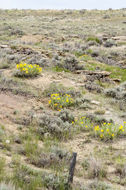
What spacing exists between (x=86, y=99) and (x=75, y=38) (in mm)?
13187

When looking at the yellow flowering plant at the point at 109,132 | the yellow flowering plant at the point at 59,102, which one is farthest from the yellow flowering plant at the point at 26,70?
the yellow flowering plant at the point at 109,132

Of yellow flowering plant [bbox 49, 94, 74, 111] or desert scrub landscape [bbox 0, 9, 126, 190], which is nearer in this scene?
desert scrub landscape [bbox 0, 9, 126, 190]

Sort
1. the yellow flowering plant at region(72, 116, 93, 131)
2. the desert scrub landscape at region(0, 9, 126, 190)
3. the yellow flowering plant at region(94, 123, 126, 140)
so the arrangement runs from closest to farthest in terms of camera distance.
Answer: the desert scrub landscape at region(0, 9, 126, 190) → the yellow flowering plant at region(94, 123, 126, 140) → the yellow flowering plant at region(72, 116, 93, 131)

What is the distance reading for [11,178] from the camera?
3.46 metres

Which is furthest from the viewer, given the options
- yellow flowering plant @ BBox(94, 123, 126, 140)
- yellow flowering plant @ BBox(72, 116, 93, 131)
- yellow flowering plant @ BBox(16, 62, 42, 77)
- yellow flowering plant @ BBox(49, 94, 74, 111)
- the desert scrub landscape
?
yellow flowering plant @ BBox(16, 62, 42, 77)

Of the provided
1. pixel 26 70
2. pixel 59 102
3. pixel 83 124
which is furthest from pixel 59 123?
pixel 26 70

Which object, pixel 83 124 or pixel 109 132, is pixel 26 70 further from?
pixel 109 132

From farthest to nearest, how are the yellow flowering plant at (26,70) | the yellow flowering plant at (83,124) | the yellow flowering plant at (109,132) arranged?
the yellow flowering plant at (26,70)
the yellow flowering plant at (83,124)
the yellow flowering plant at (109,132)

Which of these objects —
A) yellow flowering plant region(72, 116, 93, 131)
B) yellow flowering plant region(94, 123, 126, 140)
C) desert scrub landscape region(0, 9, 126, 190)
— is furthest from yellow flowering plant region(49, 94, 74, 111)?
yellow flowering plant region(94, 123, 126, 140)

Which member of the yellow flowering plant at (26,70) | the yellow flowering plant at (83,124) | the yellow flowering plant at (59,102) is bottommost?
the yellow flowering plant at (83,124)

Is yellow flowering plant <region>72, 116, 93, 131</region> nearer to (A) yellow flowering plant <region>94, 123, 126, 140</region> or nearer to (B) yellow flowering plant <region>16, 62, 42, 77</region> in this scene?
(A) yellow flowering plant <region>94, 123, 126, 140</region>

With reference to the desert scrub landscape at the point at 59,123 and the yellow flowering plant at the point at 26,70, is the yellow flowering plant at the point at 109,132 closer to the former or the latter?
the desert scrub landscape at the point at 59,123

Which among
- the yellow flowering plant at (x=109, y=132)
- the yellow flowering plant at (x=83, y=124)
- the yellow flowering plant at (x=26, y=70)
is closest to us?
the yellow flowering plant at (x=109, y=132)

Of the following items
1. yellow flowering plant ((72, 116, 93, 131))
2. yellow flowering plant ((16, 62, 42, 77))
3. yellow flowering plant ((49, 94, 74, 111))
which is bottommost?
yellow flowering plant ((72, 116, 93, 131))
